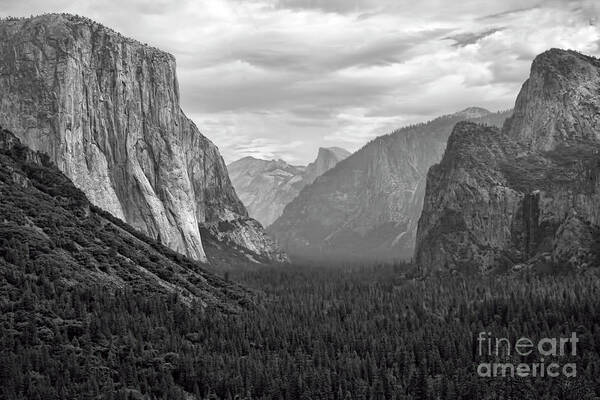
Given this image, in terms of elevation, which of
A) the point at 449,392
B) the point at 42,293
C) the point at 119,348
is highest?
the point at 42,293

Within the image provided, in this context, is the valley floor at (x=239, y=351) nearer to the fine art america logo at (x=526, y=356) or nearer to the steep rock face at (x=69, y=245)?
the fine art america logo at (x=526, y=356)

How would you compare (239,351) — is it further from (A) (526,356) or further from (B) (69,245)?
(A) (526,356)

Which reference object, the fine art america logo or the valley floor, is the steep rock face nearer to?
the valley floor

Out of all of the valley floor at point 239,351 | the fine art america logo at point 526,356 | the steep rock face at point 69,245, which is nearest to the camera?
the valley floor at point 239,351

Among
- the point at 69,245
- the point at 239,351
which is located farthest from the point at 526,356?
the point at 69,245

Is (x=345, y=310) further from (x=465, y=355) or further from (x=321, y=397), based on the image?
(x=321, y=397)

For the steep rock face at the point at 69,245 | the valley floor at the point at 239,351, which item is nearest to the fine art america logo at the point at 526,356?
the valley floor at the point at 239,351

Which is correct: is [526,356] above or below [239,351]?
below

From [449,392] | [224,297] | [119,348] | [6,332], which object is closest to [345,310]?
[224,297]

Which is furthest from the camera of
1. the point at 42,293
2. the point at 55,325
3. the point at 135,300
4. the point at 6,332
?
the point at 135,300
